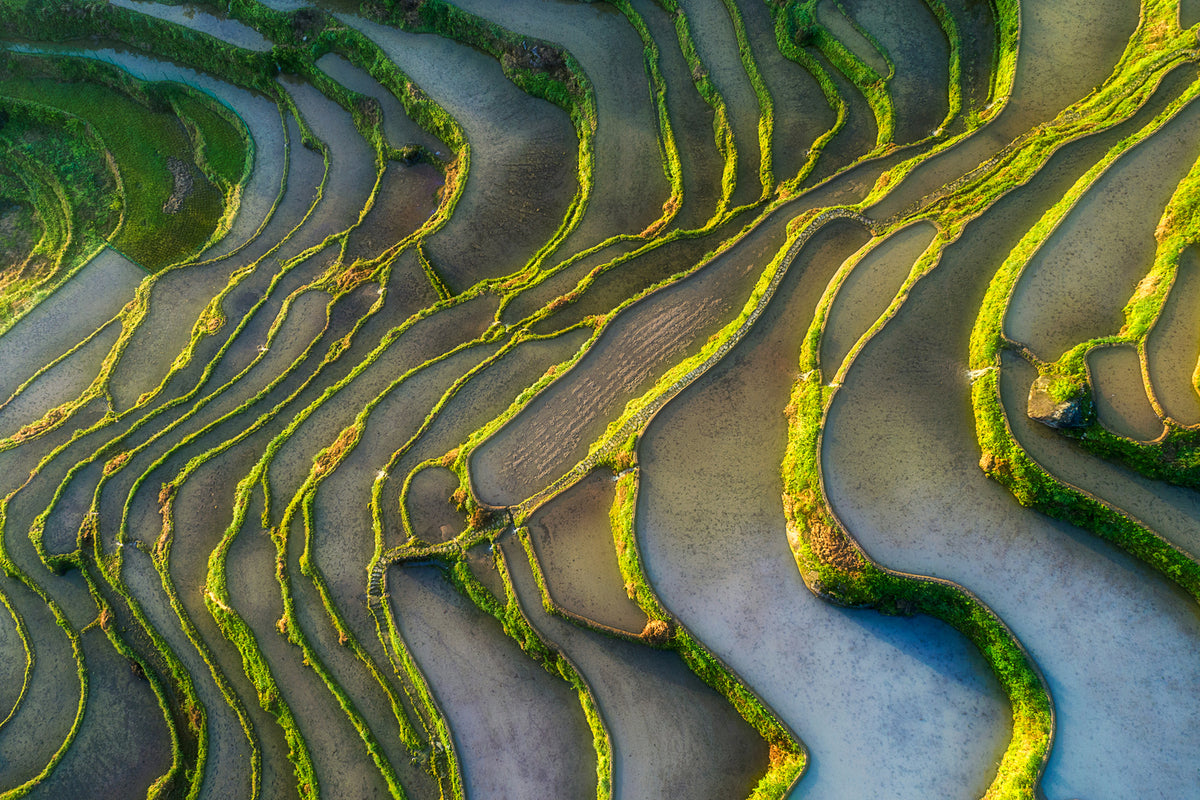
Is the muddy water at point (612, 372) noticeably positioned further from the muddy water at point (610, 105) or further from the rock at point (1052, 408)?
the rock at point (1052, 408)

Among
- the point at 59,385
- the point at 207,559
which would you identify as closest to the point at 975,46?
the point at 207,559

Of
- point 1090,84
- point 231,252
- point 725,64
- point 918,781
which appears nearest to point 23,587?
point 231,252

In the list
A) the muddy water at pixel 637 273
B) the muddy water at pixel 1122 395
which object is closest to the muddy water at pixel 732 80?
the muddy water at pixel 637 273

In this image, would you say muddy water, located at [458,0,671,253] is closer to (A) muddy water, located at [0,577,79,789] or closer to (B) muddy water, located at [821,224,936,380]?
(B) muddy water, located at [821,224,936,380]

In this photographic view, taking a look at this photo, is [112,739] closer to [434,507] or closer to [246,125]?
[434,507]

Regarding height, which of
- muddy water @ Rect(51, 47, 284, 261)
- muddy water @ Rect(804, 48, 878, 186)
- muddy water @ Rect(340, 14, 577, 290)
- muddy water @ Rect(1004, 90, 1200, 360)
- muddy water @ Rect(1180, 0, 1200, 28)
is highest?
muddy water @ Rect(51, 47, 284, 261)

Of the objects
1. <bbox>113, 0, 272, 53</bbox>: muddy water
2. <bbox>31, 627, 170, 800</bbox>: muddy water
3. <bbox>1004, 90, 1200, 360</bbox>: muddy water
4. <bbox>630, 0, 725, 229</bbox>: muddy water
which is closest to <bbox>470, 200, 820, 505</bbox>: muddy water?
<bbox>630, 0, 725, 229</bbox>: muddy water

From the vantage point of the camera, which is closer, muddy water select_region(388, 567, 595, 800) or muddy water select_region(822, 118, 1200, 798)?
muddy water select_region(822, 118, 1200, 798)
